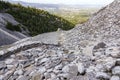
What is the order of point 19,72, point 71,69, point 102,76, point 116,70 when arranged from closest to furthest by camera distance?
point 102,76 < point 116,70 < point 71,69 < point 19,72

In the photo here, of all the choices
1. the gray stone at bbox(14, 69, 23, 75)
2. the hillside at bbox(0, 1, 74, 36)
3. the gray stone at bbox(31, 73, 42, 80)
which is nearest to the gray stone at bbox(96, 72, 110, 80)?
the gray stone at bbox(31, 73, 42, 80)

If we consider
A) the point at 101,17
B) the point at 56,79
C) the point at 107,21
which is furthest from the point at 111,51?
the point at 101,17

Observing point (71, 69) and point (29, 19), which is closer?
point (71, 69)

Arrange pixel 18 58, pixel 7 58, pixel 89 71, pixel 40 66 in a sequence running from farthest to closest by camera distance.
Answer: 1. pixel 7 58
2. pixel 18 58
3. pixel 40 66
4. pixel 89 71

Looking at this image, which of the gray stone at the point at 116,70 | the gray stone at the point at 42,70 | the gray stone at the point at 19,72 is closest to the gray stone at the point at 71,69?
the gray stone at the point at 42,70

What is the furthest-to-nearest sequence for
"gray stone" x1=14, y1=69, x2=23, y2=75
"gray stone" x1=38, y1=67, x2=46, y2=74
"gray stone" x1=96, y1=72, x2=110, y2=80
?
"gray stone" x1=14, y1=69, x2=23, y2=75
"gray stone" x1=38, y1=67, x2=46, y2=74
"gray stone" x1=96, y1=72, x2=110, y2=80

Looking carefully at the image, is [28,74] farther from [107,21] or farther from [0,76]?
[107,21]

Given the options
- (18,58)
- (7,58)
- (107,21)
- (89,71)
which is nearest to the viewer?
(89,71)

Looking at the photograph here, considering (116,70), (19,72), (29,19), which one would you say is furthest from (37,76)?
(29,19)

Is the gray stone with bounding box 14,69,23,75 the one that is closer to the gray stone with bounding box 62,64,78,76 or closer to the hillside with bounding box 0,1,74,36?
the gray stone with bounding box 62,64,78,76

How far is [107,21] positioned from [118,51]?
56.7 feet

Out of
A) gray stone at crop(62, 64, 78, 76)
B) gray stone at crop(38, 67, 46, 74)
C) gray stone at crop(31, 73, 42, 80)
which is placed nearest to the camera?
gray stone at crop(62, 64, 78, 76)

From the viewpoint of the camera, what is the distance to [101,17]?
31.4m

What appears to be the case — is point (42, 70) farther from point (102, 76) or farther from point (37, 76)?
point (102, 76)
